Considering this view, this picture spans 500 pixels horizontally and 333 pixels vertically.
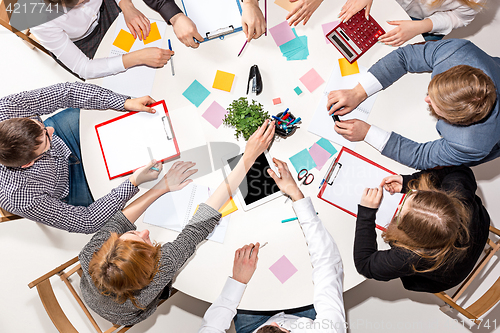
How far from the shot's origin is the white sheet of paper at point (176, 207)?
139 cm

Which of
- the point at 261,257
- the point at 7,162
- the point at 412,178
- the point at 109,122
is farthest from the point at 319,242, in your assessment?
the point at 7,162

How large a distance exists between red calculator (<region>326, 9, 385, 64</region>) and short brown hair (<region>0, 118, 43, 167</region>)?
4.58 feet

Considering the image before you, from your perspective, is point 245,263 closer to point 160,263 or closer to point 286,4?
point 160,263

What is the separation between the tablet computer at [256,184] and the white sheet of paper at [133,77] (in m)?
0.55

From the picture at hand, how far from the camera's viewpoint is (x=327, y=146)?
140 centimetres

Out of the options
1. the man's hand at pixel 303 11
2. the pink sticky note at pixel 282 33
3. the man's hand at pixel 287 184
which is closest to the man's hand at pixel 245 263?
the man's hand at pixel 287 184

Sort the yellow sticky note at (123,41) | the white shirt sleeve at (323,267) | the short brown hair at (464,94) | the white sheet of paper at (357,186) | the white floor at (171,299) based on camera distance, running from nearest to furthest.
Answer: the short brown hair at (464,94) < the white shirt sleeve at (323,267) < the white sheet of paper at (357,186) < the yellow sticky note at (123,41) < the white floor at (171,299)

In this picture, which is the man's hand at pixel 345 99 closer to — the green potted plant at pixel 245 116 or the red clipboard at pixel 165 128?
the green potted plant at pixel 245 116

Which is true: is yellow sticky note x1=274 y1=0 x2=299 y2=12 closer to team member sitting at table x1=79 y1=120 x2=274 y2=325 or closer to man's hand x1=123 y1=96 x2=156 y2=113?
team member sitting at table x1=79 y1=120 x2=274 y2=325

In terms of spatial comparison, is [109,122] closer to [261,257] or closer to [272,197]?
[272,197]

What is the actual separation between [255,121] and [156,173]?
1.76 feet

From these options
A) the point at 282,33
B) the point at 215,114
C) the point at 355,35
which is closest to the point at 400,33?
the point at 355,35

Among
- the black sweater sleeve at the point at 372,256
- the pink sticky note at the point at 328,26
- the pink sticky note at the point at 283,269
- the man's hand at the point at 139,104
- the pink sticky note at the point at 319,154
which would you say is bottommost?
the black sweater sleeve at the point at 372,256

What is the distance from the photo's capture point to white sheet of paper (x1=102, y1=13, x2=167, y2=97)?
1.46 m
